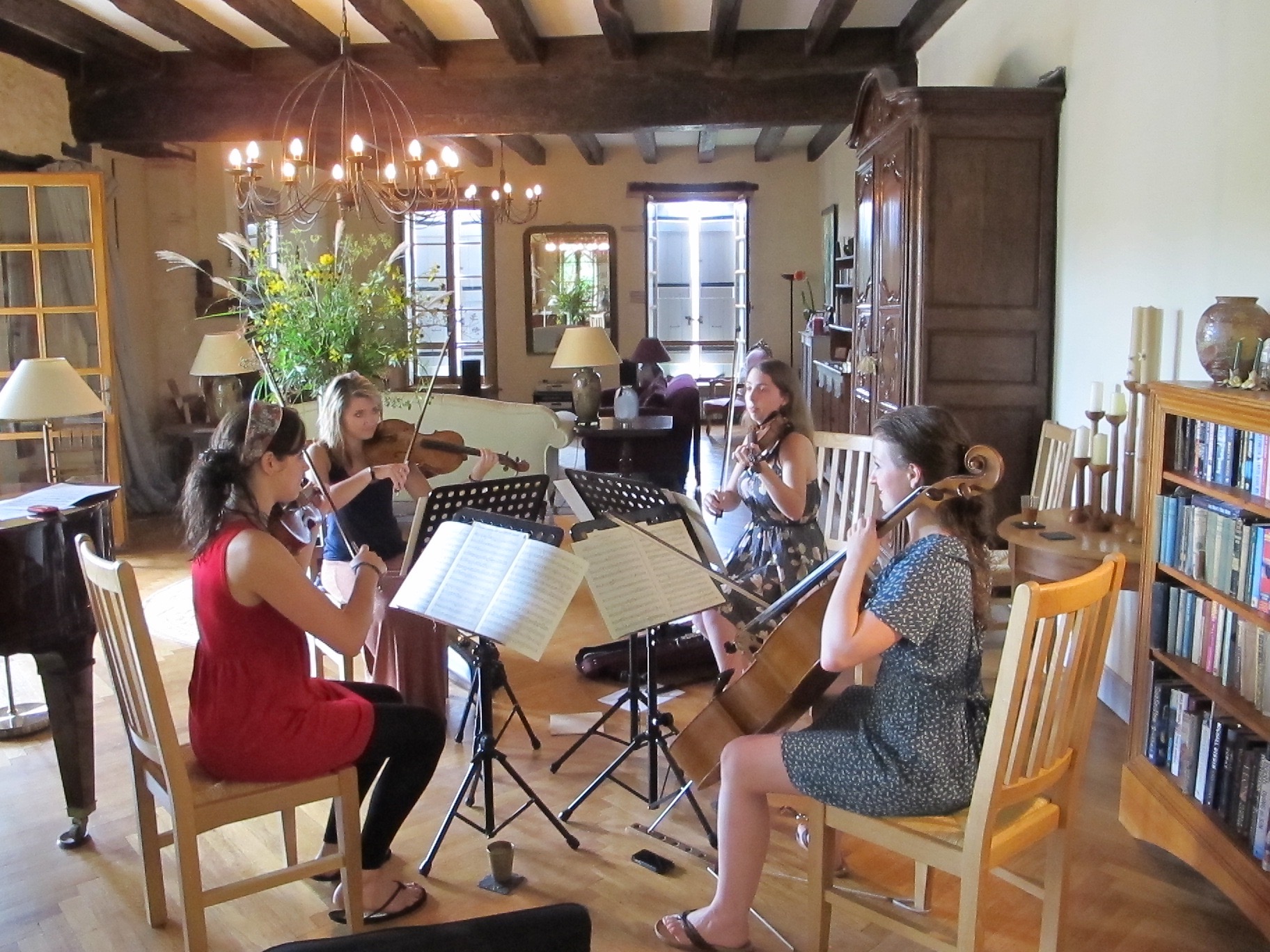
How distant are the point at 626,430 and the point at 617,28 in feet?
6.32

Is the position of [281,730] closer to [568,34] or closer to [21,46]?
[568,34]

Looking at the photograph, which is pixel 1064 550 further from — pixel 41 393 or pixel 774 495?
pixel 41 393

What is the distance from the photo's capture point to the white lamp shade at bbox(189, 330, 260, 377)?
5273mm

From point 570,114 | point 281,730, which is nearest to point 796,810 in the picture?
point 281,730

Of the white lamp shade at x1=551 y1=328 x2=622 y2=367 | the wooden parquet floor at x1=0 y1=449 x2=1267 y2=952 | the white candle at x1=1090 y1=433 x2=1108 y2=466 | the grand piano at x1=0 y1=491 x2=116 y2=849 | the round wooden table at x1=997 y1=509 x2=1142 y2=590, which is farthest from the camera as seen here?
the white lamp shade at x1=551 y1=328 x2=622 y2=367

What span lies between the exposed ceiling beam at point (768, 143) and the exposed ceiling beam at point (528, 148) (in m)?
1.92

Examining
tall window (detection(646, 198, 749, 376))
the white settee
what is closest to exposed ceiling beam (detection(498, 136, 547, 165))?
tall window (detection(646, 198, 749, 376))

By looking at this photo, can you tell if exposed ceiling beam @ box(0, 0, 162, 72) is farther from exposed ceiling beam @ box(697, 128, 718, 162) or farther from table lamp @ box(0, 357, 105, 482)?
exposed ceiling beam @ box(697, 128, 718, 162)

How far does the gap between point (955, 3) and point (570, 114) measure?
1.99 meters

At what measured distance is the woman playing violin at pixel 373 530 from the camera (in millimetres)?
2916

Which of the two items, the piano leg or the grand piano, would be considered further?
the piano leg

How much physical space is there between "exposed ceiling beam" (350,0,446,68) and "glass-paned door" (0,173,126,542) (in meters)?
1.61

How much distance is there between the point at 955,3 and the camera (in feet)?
15.3

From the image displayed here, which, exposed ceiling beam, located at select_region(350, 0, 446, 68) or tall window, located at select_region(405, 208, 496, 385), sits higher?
exposed ceiling beam, located at select_region(350, 0, 446, 68)
